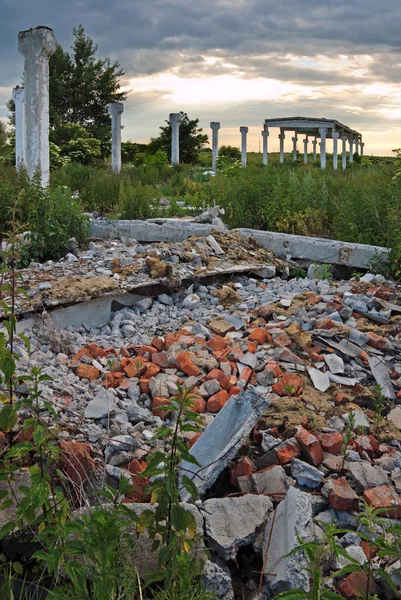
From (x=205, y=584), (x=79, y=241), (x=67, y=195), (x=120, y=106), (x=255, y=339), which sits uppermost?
(x=120, y=106)

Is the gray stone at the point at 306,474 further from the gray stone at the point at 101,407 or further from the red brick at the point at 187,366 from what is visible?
the red brick at the point at 187,366

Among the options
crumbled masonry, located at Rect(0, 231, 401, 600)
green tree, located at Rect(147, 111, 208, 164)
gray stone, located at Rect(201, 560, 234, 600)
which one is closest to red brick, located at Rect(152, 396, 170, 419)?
crumbled masonry, located at Rect(0, 231, 401, 600)

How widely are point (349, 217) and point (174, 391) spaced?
4.58 m

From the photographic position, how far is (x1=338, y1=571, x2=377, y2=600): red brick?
2.33 meters

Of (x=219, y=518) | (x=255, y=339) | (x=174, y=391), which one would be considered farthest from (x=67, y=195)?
(x=219, y=518)

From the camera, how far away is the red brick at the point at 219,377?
158 inches

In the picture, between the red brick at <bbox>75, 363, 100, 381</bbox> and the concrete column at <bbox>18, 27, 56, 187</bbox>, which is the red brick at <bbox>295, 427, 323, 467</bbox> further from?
the concrete column at <bbox>18, 27, 56, 187</bbox>

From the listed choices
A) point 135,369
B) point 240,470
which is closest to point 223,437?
point 240,470

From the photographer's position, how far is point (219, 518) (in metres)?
2.53

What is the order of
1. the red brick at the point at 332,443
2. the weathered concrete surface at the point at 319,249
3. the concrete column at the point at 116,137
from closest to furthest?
the red brick at the point at 332,443
the weathered concrete surface at the point at 319,249
the concrete column at the point at 116,137

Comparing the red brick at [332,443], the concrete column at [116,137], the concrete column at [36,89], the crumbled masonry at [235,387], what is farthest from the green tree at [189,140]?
the red brick at [332,443]

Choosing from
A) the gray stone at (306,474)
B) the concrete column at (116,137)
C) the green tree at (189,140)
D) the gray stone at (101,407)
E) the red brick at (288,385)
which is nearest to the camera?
the gray stone at (306,474)

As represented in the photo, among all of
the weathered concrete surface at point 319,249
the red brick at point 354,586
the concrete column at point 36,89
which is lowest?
the red brick at point 354,586

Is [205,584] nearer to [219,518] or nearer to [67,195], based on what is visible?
[219,518]
